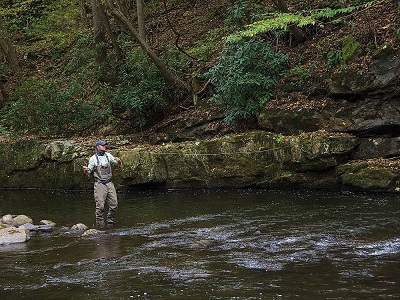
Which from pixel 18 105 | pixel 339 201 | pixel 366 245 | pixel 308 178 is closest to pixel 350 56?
pixel 308 178

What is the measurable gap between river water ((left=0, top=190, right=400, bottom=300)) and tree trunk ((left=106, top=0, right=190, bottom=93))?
5.93 metres

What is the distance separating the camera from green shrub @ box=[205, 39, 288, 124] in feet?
51.7

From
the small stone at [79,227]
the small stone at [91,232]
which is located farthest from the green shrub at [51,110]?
the small stone at [91,232]

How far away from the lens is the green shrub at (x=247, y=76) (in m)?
15.8

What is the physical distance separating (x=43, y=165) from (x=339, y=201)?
10189 mm

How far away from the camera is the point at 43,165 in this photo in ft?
59.4

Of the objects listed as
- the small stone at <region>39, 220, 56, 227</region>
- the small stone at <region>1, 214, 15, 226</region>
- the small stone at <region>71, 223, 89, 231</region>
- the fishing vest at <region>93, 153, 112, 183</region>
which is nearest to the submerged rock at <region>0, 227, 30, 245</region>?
the small stone at <region>71, 223, 89, 231</region>

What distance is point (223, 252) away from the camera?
8602 millimetres

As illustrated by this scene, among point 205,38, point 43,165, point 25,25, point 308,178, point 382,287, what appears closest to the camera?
point 382,287

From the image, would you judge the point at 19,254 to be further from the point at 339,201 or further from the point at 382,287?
the point at 339,201

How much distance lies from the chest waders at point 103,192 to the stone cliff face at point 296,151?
13.1 feet

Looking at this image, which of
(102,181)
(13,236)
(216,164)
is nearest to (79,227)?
(102,181)

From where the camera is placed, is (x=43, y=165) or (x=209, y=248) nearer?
(x=209, y=248)

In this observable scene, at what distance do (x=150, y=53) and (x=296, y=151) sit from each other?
639 cm
